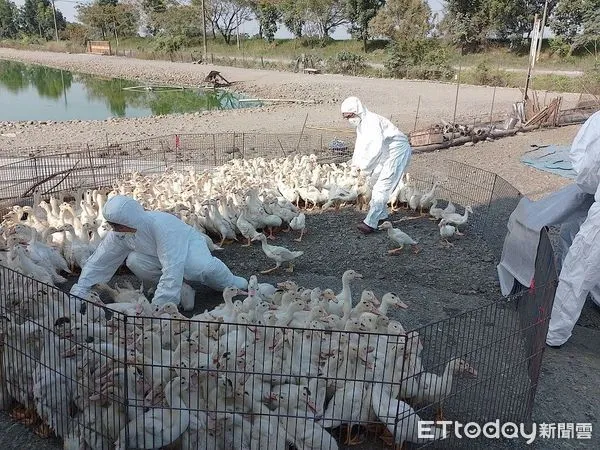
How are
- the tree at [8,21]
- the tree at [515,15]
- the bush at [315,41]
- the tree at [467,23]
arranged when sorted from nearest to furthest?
1. the tree at [467,23]
2. the tree at [515,15]
3. the bush at [315,41]
4. the tree at [8,21]

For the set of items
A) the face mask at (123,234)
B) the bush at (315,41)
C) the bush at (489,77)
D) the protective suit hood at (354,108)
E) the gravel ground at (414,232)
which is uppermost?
the bush at (315,41)

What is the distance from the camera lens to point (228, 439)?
354 centimetres

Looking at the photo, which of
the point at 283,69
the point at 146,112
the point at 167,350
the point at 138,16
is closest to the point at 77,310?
the point at 167,350

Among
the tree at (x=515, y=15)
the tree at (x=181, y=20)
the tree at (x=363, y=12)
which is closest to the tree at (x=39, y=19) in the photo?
the tree at (x=181, y=20)

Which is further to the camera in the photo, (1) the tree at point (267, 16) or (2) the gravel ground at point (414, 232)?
(1) the tree at point (267, 16)

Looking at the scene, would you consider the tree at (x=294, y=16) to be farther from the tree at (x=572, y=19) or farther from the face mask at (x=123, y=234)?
the face mask at (x=123, y=234)

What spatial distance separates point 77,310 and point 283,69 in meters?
36.8

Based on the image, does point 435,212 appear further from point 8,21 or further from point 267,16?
point 8,21

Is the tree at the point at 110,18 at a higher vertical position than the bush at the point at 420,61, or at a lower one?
higher

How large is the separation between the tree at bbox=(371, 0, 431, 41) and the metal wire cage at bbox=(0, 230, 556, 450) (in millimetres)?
35569

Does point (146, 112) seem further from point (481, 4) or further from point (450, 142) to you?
point (481, 4)

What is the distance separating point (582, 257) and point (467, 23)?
40920mm

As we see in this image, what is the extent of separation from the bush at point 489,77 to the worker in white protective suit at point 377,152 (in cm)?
2346

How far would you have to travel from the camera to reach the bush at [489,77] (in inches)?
1164
